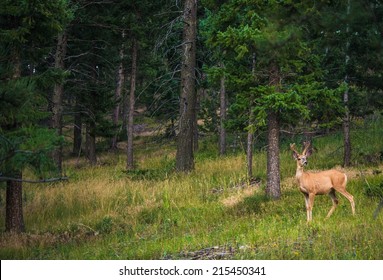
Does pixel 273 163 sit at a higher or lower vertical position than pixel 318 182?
higher

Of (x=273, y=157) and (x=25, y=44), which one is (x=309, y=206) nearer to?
(x=273, y=157)

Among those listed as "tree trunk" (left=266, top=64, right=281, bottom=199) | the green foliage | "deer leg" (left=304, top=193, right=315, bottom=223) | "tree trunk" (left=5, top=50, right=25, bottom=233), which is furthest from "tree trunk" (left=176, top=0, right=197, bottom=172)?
"deer leg" (left=304, top=193, right=315, bottom=223)

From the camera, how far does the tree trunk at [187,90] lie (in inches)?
659

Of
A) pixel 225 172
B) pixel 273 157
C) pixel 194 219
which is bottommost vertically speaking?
pixel 194 219

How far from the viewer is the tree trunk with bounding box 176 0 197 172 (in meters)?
16.8

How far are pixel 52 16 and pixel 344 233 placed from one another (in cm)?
799

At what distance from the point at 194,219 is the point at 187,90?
21.0 feet

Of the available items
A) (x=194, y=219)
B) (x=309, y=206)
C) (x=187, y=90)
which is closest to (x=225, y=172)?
(x=187, y=90)

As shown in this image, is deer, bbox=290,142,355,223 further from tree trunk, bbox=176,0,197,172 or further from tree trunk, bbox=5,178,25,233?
tree trunk, bbox=176,0,197,172

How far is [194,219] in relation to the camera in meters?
11.6

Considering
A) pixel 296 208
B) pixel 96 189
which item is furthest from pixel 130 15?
pixel 296 208

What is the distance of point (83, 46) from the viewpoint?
25328 millimetres

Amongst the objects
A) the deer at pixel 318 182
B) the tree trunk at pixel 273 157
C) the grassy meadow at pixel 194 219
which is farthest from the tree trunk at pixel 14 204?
the deer at pixel 318 182

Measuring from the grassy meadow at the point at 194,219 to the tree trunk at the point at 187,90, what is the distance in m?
0.85
